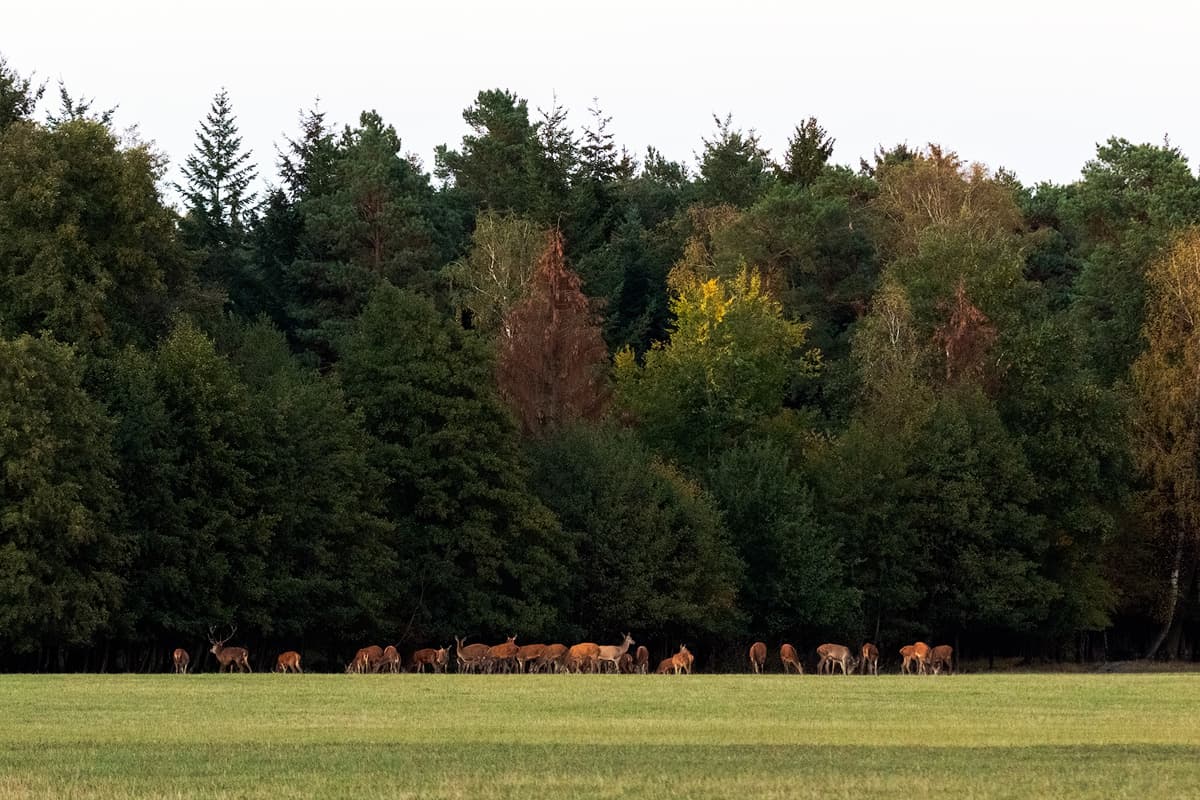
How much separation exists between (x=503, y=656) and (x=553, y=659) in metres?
2.02

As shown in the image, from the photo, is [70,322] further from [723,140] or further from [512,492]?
[723,140]

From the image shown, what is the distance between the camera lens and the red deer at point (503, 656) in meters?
62.7

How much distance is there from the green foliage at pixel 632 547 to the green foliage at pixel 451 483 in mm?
2196

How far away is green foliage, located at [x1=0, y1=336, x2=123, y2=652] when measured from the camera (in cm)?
5644

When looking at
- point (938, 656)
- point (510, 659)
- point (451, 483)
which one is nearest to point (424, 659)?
point (510, 659)

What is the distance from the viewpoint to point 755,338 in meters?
95.8

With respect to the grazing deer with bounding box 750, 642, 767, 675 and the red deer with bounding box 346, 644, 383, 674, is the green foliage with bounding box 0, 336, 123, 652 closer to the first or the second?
the red deer with bounding box 346, 644, 383, 674

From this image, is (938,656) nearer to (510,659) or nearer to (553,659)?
(553,659)

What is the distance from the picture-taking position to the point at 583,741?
2859 cm

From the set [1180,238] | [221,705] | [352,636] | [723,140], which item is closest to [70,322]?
[352,636]

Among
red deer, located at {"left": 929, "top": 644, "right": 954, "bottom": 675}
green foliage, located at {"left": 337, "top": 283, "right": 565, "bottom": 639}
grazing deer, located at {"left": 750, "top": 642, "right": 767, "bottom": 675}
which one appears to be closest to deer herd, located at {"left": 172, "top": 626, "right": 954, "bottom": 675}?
red deer, located at {"left": 929, "top": 644, "right": 954, "bottom": 675}

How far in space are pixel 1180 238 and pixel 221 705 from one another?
66.1 metres

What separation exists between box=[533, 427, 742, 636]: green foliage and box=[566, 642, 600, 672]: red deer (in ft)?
31.9

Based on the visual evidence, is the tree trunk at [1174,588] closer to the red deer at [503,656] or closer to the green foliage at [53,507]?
the red deer at [503,656]
